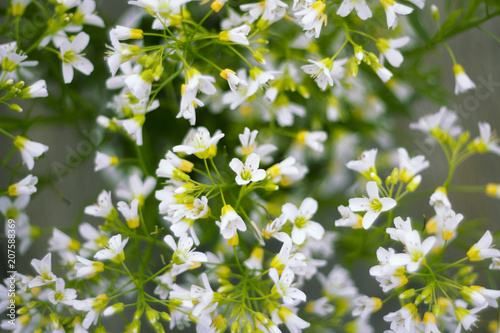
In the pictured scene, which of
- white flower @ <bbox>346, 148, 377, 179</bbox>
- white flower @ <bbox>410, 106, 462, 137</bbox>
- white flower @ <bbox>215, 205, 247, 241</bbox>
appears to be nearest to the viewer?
white flower @ <bbox>215, 205, 247, 241</bbox>

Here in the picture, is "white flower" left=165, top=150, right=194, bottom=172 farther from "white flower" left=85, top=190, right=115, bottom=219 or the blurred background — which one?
the blurred background

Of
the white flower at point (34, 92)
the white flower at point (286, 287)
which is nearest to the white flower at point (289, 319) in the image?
the white flower at point (286, 287)


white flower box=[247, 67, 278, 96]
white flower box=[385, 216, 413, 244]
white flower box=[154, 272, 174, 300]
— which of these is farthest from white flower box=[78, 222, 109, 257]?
white flower box=[385, 216, 413, 244]

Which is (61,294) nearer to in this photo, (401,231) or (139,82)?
(139,82)

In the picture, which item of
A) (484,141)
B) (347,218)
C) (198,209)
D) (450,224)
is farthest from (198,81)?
(484,141)

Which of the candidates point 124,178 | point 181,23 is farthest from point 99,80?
point 181,23

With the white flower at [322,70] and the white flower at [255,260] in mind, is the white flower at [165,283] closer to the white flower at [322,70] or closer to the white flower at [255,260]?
the white flower at [255,260]

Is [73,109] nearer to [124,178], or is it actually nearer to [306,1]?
[124,178]

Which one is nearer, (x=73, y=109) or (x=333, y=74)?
(x=333, y=74)
